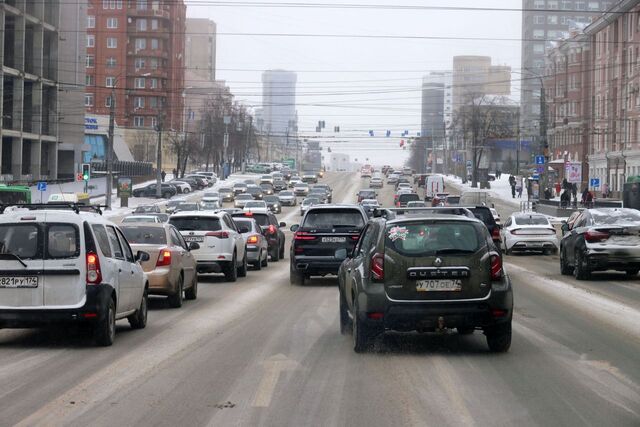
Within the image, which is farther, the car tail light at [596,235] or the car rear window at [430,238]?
the car tail light at [596,235]

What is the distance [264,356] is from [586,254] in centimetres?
1355

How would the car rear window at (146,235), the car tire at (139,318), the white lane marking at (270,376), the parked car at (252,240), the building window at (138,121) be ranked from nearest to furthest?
1. the white lane marking at (270,376)
2. the car tire at (139,318)
3. the car rear window at (146,235)
4. the parked car at (252,240)
5. the building window at (138,121)

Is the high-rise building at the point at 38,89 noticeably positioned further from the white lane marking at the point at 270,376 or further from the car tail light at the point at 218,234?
the white lane marking at the point at 270,376

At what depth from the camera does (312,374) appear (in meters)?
10.3

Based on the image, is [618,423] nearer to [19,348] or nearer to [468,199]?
[19,348]

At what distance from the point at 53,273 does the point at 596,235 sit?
1440 cm

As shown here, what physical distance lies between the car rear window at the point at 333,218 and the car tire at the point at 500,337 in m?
11.8

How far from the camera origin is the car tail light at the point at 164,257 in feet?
57.2

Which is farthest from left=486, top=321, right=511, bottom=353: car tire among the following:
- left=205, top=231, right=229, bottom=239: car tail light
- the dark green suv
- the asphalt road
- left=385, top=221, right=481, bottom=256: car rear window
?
left=205, top=231, right=229, bottom=239: car tail light

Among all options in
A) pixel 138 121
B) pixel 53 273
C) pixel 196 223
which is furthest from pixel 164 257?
pixel 138 121

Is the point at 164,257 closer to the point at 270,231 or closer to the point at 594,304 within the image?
the point at 594,304

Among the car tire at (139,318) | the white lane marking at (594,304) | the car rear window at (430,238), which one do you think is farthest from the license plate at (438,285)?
the car tire at (139,318)

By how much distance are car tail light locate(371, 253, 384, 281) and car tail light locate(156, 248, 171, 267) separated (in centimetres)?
656

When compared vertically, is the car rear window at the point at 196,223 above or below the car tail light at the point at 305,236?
above
